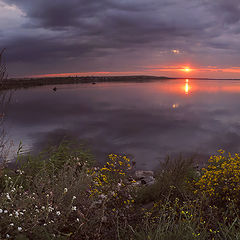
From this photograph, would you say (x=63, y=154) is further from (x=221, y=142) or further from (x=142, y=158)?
(x=221, y=142)

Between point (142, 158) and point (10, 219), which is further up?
point (10, 219)

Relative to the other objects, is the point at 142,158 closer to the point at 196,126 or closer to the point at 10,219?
the point at 10,219

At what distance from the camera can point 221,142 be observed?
15.7m

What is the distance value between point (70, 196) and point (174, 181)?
3.00 metres

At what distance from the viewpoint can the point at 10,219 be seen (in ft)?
12.3

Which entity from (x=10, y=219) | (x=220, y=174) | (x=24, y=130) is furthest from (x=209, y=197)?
(x=24, y=130)

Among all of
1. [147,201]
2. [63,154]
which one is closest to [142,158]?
[63,154]

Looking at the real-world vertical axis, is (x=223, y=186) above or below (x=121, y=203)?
above

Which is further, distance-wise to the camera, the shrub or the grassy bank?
the shrub

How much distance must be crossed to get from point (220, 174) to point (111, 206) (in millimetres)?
3159

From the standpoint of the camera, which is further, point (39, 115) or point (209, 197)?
point (39, 115)

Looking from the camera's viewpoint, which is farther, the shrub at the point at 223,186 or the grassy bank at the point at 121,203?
the shrub at the point at 223,186

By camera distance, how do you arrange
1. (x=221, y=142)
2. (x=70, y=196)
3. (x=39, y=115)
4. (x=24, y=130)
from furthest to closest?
(x=39, y=115)
(x=24, y=130)
(x=221, y=142)
(x=70, y=196)

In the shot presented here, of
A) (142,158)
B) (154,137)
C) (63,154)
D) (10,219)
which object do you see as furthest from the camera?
(154,137)
